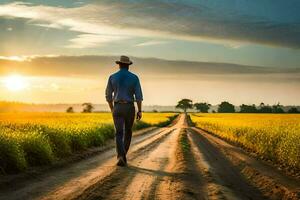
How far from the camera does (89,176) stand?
35.5 ft

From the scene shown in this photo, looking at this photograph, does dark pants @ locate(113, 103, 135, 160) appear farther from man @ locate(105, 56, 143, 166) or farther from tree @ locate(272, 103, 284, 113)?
tree @ locate(272, 103, 284, 113)

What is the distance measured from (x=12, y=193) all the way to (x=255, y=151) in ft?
54.1

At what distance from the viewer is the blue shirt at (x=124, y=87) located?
Answer: 13352 millimetres

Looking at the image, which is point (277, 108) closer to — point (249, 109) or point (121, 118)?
point (249, 109)

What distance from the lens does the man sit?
13.3 metres

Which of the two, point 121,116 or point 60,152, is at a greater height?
point 121,116

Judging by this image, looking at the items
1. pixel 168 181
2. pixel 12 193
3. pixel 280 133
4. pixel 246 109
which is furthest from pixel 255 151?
pixel 246 109

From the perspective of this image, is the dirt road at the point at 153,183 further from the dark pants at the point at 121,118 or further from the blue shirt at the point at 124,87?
the blue shirt at the point at 124,87

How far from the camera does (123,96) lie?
1334 centimetres

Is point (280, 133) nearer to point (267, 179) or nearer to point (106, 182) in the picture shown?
point (267, 179)

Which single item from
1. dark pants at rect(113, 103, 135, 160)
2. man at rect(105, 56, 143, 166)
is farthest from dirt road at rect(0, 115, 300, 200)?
man at rect(105, 56, 143, 166)

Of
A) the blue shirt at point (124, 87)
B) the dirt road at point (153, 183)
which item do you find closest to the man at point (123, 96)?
the blue shirt at point (124, 87)

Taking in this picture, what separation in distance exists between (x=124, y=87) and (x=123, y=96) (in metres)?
0.25

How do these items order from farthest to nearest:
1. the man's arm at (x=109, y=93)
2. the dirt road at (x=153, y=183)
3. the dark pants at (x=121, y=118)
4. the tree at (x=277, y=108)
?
the tree at (x=277, y=108) → the man's arm at (x=109, y=93) → the dark pants at (x=121, y=118) → the dirt road at (x=153, y=183)
